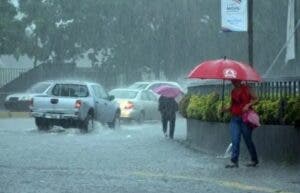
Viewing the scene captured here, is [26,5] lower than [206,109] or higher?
higher

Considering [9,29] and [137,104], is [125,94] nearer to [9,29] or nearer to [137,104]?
[137,104]

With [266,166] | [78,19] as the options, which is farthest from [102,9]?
[266,166]

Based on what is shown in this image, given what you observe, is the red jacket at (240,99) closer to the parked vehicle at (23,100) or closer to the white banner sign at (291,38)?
the white banner sign at (291,38)

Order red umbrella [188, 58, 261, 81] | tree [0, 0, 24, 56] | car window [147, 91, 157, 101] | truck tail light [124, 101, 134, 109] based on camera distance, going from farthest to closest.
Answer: tree [0, 0, 24, 56] → car window [147, 91, 157, 101] → truck tail light [124, 101, 134, 109] → red umbrella [188, 58, 261, 81]

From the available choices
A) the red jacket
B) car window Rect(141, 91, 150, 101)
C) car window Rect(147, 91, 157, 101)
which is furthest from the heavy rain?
car window Rect(147, 91, 157, 101)

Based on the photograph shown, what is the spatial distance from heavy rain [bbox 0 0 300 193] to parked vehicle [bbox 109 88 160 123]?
0.06m

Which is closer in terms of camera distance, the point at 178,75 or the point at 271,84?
the point at 271,84

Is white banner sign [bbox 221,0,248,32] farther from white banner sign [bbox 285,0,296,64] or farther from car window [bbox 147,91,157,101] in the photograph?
car window [bbox 147,91,157,101]

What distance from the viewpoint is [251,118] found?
14.4 meters

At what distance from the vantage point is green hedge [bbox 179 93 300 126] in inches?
570

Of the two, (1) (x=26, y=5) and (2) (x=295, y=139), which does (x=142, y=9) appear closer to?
(1) (x=26, y=5)

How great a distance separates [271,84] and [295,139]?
201cm

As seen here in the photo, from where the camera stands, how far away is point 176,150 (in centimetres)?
1841

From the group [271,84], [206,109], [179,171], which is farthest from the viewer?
[206,109]
